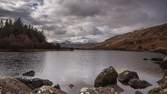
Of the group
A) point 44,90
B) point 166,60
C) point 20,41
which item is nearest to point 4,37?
point 20,41

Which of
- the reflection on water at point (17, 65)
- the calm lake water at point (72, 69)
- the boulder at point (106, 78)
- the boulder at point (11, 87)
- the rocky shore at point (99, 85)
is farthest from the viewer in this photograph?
the reflection on water at point (17, 65)

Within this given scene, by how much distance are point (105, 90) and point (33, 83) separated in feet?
66.9

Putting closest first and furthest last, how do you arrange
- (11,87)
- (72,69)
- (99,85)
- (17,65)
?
(11,87), (99,85), (72,69), (17,65)

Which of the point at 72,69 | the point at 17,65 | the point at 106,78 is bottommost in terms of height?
the point at 72,69

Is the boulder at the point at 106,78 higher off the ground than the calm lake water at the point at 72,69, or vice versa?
the boulder at the point at 106,78

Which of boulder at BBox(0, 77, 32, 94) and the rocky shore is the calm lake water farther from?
boulder at BBox(0, 77, 32, 94)

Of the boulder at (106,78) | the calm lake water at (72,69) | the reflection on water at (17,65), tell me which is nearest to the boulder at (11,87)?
the calm lake water at (72,69)

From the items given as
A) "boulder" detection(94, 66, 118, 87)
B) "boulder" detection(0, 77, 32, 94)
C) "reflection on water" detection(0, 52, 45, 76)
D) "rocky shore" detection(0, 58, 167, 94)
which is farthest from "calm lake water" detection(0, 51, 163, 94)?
"boulder" detection(0, 77, 32, 94)

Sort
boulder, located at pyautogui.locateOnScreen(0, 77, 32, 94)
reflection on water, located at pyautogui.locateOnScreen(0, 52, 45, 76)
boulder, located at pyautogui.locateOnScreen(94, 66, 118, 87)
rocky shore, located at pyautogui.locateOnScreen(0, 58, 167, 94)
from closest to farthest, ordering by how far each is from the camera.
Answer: boulder, located at pyautogui.locateOnScreen(0, 77, 32, 94) → rocky shore, located at pyautogui.locateOnScreen(0, 58, 167, 94) → boulder, located at pyautogui.locateOnScreen(94, 66, 118, 87) → reflection on water, located at pyautogui.locateOnScreen(0, 52, 45, 76)

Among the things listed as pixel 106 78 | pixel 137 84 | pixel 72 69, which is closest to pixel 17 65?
pixel 72 69

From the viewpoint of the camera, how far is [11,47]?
168250mm

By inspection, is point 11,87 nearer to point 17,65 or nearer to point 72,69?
point 72,69

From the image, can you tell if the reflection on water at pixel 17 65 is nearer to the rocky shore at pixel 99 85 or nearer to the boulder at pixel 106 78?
the rocky shore at pixel 99 85

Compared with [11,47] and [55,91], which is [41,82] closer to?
[55,91]
